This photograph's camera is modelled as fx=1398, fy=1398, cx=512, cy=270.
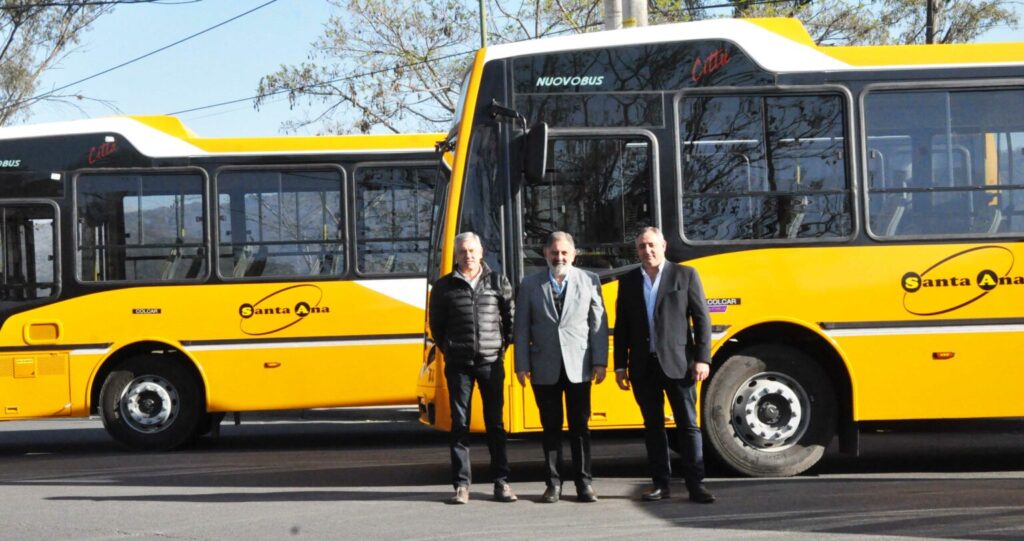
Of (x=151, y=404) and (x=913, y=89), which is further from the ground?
(x=913, y=89)

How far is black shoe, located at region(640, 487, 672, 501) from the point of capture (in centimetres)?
941

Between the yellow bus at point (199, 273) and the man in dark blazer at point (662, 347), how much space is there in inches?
214

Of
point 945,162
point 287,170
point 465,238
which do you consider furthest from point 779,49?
point 287,170

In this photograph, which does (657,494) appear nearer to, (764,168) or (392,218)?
(764,168)

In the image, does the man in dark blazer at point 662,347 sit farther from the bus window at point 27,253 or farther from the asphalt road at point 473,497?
the bus window at point 27,253

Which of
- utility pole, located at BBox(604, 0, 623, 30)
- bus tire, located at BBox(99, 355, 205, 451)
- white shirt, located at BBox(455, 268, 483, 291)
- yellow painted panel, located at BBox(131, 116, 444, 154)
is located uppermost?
utility pole, located at BBox(604, 0, 623, 30)

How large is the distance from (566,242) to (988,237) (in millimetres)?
3326

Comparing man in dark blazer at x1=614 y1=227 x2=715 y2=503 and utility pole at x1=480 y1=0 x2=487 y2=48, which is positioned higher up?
utility pole at x1=480 y1=0 x2=487 y2=48

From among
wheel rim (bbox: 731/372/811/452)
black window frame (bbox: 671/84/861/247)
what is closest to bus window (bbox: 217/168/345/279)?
black window frame (bbox: 671/84/861/247)

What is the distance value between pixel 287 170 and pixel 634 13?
5289mm

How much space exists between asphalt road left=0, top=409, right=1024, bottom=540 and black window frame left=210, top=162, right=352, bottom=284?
1797 millimetres

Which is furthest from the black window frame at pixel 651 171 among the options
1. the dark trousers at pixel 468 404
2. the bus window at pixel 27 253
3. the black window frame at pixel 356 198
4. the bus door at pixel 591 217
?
the bus window at pixel 27 253

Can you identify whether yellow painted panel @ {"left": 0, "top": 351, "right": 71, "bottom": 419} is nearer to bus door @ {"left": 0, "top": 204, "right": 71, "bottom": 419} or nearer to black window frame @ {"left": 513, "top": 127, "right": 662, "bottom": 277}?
bus door @ {"left": 0, "top": 204, "right": 71, "bottom": 419}

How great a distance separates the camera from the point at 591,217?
33.9 ft
